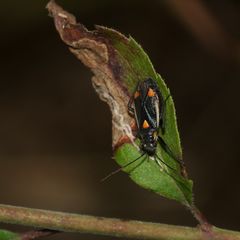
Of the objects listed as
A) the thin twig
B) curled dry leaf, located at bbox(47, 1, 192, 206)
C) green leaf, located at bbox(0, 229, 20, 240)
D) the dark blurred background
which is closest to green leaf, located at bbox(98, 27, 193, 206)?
curled dry leaf, located at bbox(47, 1, 192, 206)

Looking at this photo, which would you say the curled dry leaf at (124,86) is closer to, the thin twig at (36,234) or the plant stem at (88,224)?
A: the plant stem at (88,224)

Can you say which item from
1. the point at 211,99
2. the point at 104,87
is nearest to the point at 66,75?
the point at 211,99

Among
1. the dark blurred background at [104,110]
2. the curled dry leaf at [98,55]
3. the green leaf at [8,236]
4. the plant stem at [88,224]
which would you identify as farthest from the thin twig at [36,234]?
the dark blurred background at [104,110]

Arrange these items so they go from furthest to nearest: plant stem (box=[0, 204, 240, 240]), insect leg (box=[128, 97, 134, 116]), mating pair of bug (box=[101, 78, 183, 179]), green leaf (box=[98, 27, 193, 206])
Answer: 1. insect leg (box=[128, 97, 134, 116])
2. mating pair of bug (box=[101, 78, 183, 179])
3. green leaf (box=[98, 27, 193, 206])
4. plant stem (box=[0, 204, 240, 240])

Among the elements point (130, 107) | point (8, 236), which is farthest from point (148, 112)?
point (8, 236)

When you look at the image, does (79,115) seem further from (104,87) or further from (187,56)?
(104,87)

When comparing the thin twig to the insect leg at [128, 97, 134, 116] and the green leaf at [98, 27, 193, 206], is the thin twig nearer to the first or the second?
the green leaf at [98, 27, 193, 206]
